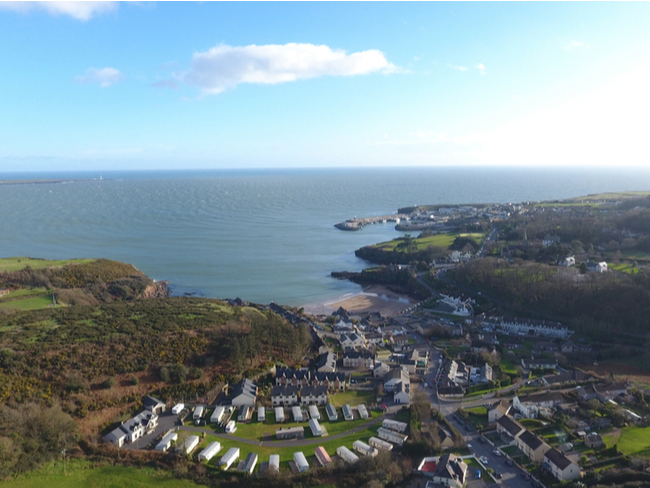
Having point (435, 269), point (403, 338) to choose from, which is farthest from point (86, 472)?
point (435, 269)

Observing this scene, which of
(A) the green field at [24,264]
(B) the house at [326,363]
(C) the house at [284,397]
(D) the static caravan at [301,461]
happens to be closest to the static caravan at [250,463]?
(D) the static caravan at [301,461]

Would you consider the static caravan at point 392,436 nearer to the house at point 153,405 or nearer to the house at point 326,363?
the house at point 326,363

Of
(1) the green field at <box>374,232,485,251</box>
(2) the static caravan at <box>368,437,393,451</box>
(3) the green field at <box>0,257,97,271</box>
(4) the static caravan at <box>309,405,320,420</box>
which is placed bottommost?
(4) the static caravan at <box>309,405,320,420</box>

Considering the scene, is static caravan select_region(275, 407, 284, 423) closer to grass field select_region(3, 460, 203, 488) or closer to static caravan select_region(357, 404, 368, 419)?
static caravan select_region(357, 404, 368, 419)

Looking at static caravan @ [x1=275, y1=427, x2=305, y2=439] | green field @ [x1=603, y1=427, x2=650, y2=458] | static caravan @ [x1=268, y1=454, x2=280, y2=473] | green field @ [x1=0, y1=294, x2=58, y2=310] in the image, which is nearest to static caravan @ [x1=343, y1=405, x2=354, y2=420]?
static caravan @ [x1=275, y1=427, x2=305, y2=439]

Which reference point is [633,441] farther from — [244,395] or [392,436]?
[244,395]

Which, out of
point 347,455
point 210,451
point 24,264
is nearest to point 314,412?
point 347,455

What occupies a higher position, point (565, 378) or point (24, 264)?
point (24, 264)
